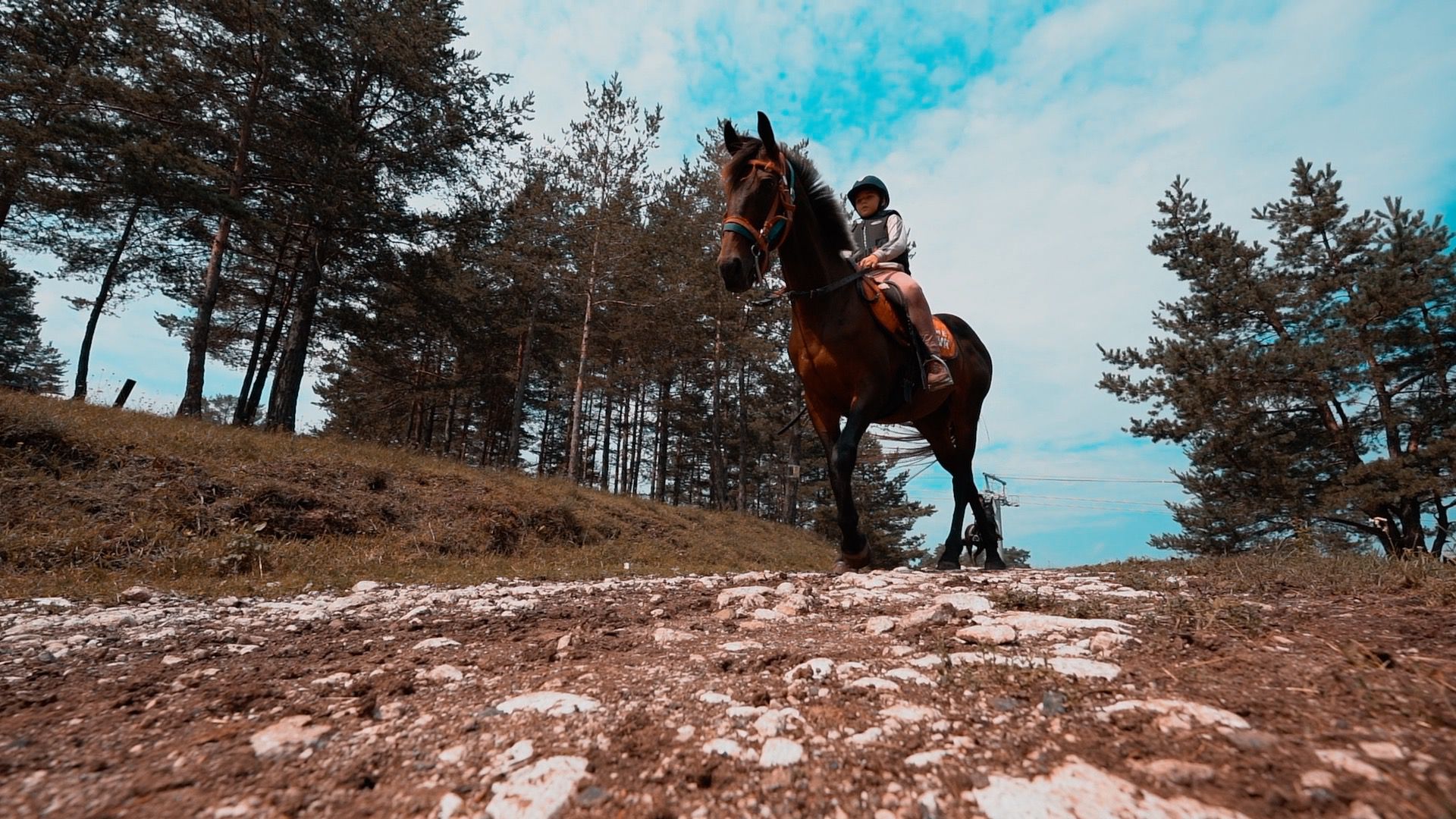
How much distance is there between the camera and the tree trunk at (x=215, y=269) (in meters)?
13.7

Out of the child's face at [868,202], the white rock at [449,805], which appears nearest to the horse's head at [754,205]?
the child's face at [868,202]

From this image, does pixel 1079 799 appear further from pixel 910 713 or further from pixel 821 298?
pixel 821 298

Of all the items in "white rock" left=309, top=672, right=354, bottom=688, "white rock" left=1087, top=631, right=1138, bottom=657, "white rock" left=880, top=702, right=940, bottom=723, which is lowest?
"white rock" left=309, top=672, right=354, bottom=688

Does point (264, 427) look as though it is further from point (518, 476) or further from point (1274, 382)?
point (1274, 382)

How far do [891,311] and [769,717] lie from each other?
4351 millimetres

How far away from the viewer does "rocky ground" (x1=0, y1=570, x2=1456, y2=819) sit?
99cm

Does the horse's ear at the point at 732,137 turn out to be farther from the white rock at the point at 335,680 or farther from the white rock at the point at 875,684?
the white rock at the point at 335,680

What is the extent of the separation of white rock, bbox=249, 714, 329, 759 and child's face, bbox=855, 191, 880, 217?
6174 mm

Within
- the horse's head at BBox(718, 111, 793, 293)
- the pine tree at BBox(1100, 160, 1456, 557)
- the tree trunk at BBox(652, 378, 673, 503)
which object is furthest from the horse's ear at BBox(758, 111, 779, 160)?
the tree trunk at BBox(652, 378, 673, 503)

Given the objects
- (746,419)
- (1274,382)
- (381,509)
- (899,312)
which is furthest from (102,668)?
(746,419)

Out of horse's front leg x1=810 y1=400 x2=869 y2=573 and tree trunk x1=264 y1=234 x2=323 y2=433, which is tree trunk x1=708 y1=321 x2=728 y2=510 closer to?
tree trunk x1=264 y1=234 x2=323 y2=433

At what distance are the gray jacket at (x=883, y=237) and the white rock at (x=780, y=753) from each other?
499 centimetres

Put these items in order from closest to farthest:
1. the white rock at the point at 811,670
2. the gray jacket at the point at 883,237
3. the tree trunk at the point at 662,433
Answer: the white rock at the point at 811,670
the gray jacket at the point at 883,237
the tree trunk at the point at 662,433

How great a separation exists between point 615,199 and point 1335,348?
2029cm
